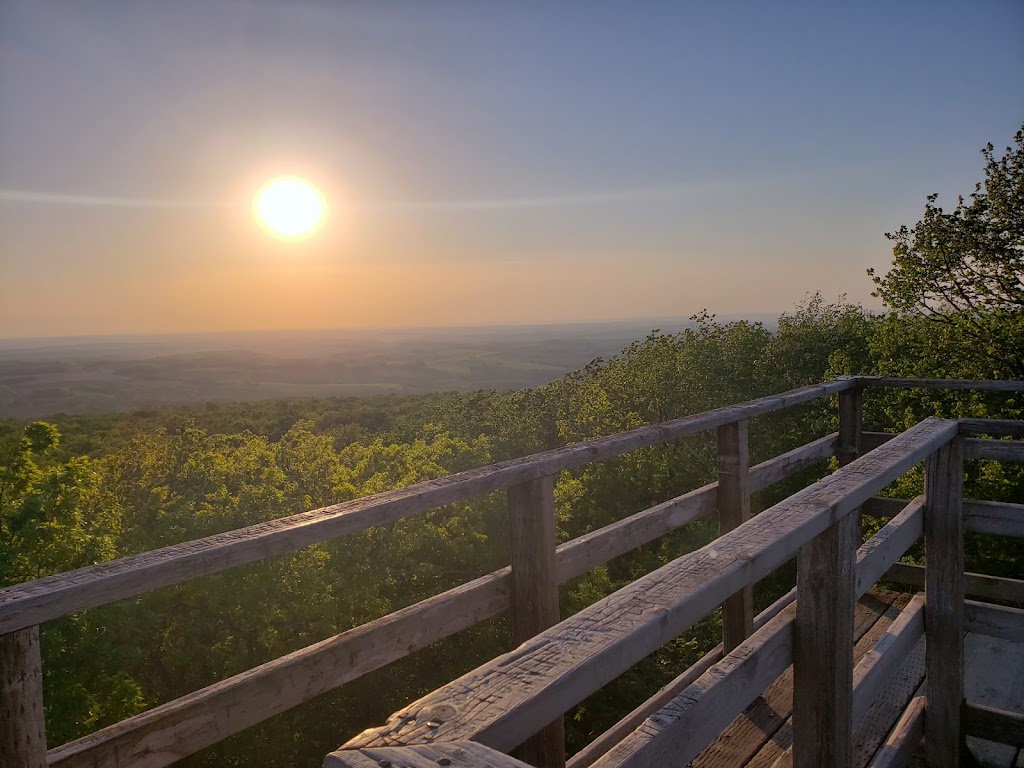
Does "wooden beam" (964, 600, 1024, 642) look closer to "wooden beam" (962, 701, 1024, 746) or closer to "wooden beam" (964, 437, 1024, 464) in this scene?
"wooden beam" (962, 701, 1024, 746)

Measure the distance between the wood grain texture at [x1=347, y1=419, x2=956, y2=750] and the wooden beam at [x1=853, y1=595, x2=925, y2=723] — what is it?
3.03 feet

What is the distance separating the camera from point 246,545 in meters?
1.75

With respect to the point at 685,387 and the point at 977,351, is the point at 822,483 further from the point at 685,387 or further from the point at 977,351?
the point at 685,387

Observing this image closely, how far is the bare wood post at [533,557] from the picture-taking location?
7.98 feet

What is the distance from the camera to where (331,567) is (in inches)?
661

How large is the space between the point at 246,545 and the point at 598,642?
108 centimetres

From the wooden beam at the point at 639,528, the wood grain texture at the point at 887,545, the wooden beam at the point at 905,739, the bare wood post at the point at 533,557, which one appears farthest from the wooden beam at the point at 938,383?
the bare wood post at the point at 533,557

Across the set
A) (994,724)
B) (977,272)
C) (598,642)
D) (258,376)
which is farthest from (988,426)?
(258,376)

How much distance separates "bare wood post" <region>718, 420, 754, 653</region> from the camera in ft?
11.6

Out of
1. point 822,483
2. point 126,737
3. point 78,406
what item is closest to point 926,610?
point 822,483

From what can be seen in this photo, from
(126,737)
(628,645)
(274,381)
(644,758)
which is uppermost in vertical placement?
(628,645)

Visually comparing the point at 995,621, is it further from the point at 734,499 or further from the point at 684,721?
the point at 684,721

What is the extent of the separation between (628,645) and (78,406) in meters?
97.1

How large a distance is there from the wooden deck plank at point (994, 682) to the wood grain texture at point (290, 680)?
2064 millimetres
